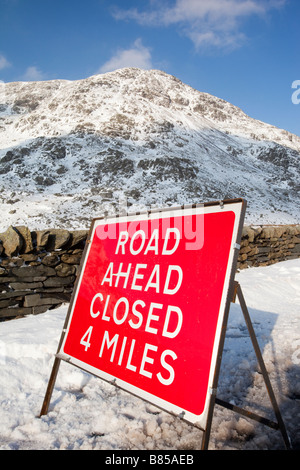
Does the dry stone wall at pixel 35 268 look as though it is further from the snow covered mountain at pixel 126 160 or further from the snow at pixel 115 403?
the snow covered mountain at pixel 126 160

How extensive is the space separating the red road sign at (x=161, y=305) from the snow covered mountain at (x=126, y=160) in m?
15.1

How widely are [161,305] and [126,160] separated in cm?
3132

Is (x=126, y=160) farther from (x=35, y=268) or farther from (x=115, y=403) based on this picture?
(x=115, y=403)

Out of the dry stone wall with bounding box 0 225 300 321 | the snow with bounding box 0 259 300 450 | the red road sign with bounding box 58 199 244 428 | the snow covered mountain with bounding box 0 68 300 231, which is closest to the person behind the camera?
the red road sign with bounding box 58 199 244 428

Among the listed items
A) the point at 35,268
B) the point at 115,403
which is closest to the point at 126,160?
the point at 35,268

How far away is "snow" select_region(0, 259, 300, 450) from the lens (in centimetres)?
195

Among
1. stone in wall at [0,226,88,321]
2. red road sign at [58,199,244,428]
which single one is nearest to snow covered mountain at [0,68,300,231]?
stone in wall at [0,226,88,321]

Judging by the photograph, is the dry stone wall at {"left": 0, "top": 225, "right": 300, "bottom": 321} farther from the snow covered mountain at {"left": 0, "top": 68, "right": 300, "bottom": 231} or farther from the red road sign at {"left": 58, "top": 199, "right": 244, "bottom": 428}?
the snow covered mountain at {"left": 0, "top": 68, "right": 300, "bottom": 231}

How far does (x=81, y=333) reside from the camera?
2.28m

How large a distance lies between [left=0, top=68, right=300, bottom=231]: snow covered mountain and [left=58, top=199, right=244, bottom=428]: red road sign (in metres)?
15.1

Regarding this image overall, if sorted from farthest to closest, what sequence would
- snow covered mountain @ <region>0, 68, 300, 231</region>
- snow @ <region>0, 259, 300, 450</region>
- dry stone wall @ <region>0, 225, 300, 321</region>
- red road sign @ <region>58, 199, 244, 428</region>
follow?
snow covered mountain @ <region>0, 68, 300, 231</region> < dry stone wall @ <region>0, 225, 300, 321</region> < snow @ <region>0, 259, 300, 450</region> < red road sign @ <region>58, 199, 244, 428</region>

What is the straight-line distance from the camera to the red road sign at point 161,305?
1.64m

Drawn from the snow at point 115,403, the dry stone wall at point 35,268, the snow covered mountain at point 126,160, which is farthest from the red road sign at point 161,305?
the snow covered mountain at point 126,160
